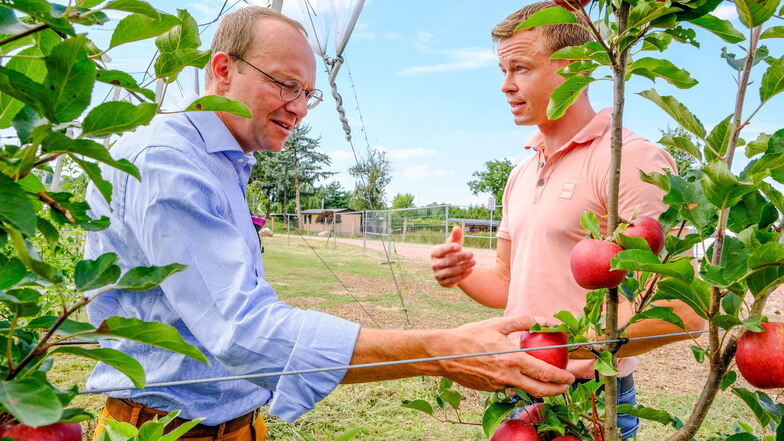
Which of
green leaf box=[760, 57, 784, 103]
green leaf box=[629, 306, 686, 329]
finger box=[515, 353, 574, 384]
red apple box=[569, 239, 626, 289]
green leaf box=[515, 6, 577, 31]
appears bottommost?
finger box=[515, 353, 574, 384]

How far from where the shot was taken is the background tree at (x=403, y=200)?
49906mm

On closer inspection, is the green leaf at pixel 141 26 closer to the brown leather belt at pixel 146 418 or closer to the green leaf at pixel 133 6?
the green leaf at pixel 133 6

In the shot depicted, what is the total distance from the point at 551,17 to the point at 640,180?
646 millimetres

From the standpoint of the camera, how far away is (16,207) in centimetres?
47

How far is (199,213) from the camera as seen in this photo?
3.54 ft

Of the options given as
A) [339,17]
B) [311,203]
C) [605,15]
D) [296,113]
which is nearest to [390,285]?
[339,17]

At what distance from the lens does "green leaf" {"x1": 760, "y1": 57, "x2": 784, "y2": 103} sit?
0.84m

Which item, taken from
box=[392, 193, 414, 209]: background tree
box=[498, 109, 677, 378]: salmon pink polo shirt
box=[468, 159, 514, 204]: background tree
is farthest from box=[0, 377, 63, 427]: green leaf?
box=[392, 193, 414, 209]: background tree

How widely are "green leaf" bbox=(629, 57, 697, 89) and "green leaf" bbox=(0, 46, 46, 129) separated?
903 mm

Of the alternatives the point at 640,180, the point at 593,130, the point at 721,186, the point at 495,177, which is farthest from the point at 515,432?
the point at 495,177

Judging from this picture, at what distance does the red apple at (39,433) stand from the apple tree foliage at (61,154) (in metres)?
0.03

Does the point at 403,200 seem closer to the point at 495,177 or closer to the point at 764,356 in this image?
the point at 495,177

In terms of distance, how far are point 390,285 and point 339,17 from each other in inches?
220

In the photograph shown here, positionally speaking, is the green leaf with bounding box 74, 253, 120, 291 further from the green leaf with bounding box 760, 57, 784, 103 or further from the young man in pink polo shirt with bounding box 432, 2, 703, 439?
the young man in pink polo shirt with bounding box 432, 2, 703, 439
